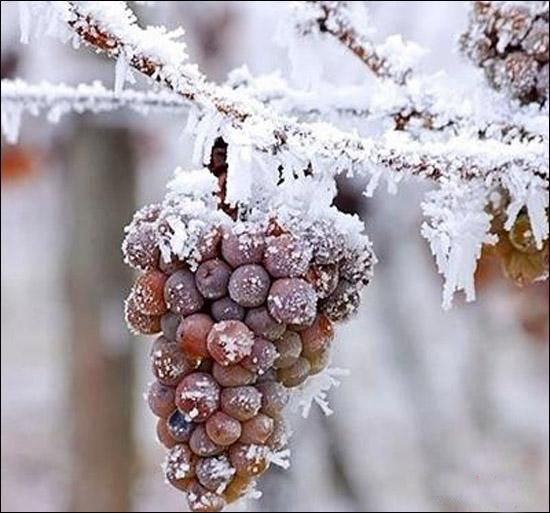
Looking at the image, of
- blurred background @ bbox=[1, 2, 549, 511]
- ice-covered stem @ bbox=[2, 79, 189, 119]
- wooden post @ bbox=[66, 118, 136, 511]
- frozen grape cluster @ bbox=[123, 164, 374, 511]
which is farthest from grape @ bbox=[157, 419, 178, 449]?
wooden post @ bbox=[66, 118, 136, 511]

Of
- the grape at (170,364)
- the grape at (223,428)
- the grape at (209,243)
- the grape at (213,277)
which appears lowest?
the grape at (223,428)

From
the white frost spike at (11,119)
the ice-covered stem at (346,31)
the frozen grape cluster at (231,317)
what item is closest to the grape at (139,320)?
the frozen grape cluster at (231,317)

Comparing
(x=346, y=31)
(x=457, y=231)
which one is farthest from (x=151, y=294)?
(x=346, y=31)

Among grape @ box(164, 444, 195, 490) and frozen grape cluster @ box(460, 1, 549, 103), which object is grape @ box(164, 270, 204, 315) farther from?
frozen grape cluster @ box(460, 1, 549, 103)

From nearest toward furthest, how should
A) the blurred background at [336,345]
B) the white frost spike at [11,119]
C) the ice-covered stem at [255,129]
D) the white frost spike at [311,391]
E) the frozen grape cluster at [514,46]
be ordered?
the ice-covered stem at [255,129] < the white frost spike at [311,391] < the frozen grape cluster at [514,46] < the white frost spike at [11,119] < the blurred background at [336,345]

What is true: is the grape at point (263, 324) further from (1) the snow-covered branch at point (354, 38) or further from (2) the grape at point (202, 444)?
(1) the snow-covered branch at point (354, 38)

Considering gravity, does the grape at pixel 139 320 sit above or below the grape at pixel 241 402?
above

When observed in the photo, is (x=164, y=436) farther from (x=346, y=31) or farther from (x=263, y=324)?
(x=346, y=31)
